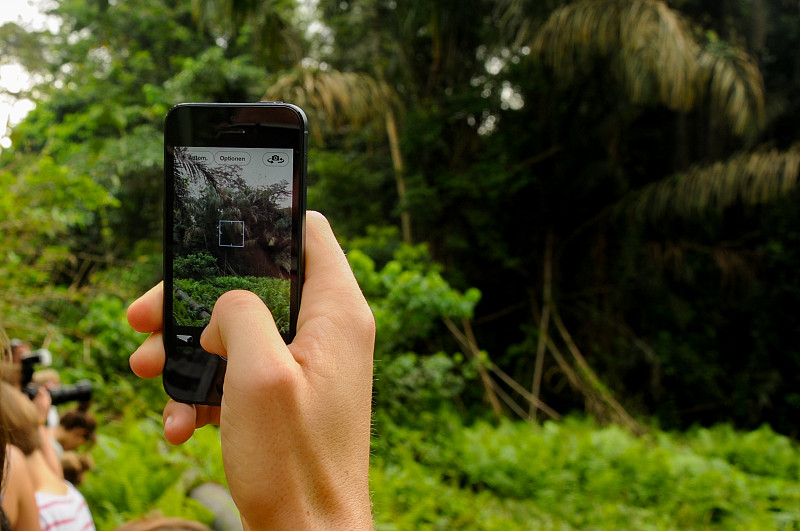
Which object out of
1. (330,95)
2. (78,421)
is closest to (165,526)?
(78,421)

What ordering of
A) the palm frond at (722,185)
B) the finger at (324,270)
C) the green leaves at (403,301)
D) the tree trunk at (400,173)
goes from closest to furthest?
1. the finger at (324,270)
2. the green leaves at (403,301)
3. the palm frond at (722,185)
4. the tree trunk at (400,173)

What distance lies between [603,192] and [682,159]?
1.16 m

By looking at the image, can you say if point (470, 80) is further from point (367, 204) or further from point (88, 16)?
point (88, 16)

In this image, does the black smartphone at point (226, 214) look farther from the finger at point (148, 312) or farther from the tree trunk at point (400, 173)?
the tree trunk at point (400, 173)

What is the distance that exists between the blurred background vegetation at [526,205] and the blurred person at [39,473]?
3456 mm

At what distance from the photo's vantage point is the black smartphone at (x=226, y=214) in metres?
0.87

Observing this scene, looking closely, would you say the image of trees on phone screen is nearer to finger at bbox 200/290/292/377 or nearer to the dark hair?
finger at bbox 200/290/292/377

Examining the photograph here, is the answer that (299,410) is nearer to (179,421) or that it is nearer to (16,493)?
(179,421)

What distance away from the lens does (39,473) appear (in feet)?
6.17

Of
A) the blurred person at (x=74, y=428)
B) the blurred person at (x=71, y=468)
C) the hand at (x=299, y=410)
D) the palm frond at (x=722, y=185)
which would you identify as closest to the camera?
the hand at (x=299, y=410)

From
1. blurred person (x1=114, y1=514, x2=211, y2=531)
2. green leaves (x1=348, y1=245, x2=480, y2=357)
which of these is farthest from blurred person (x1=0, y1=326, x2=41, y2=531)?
green leaves (x1=348, y1=245, x2=480, y2=357)

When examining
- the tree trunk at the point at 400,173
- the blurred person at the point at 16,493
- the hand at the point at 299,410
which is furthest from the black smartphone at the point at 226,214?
the tree trunk at the point at 400,173

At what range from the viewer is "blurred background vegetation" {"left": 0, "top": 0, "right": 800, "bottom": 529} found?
575 cm

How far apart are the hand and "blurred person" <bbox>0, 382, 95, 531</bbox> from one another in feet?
3.61
